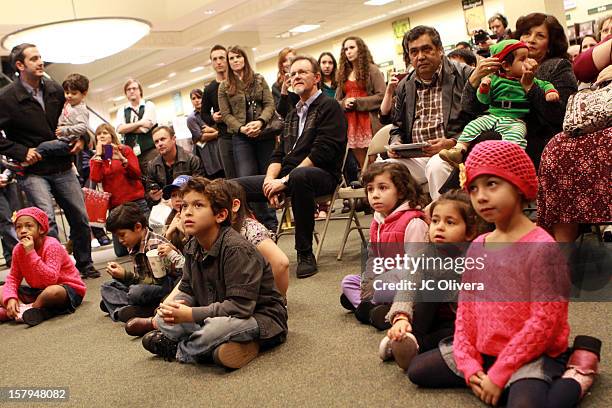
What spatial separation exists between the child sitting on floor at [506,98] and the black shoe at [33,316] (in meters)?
2.54

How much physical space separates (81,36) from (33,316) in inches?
175

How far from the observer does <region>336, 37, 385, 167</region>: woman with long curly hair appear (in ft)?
17.7

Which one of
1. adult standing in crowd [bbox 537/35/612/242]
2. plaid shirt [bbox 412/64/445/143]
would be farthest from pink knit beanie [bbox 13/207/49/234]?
adult standing in crowd [bbox 537/35/612/242]

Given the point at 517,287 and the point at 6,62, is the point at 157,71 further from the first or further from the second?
the point at 517,287

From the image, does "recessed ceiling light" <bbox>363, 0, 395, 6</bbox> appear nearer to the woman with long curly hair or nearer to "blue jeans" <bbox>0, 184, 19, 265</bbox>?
the woman with long curly hair

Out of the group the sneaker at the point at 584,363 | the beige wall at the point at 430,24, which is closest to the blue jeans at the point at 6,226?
the sneaker at the point at 584,363

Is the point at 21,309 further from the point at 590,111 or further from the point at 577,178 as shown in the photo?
the point at 590,111

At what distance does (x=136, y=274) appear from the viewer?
11.9 ft

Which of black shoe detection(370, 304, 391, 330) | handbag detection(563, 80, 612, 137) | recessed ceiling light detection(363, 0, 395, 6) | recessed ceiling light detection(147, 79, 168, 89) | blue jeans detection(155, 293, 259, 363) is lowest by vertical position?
black shoe detection(370, 304, 391, 330)

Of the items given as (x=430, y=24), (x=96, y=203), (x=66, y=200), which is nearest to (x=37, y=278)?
(x=66, y=200)

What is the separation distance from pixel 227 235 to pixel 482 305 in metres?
1.11

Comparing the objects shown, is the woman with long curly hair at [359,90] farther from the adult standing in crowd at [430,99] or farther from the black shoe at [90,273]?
the black shoe at [90,273]

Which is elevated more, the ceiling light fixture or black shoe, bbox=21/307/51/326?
the ceiling light fixture

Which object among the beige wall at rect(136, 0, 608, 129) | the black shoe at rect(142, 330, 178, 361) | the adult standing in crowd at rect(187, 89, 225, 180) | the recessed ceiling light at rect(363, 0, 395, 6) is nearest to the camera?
the black shoe at rect(142, 330, 178, 361)
